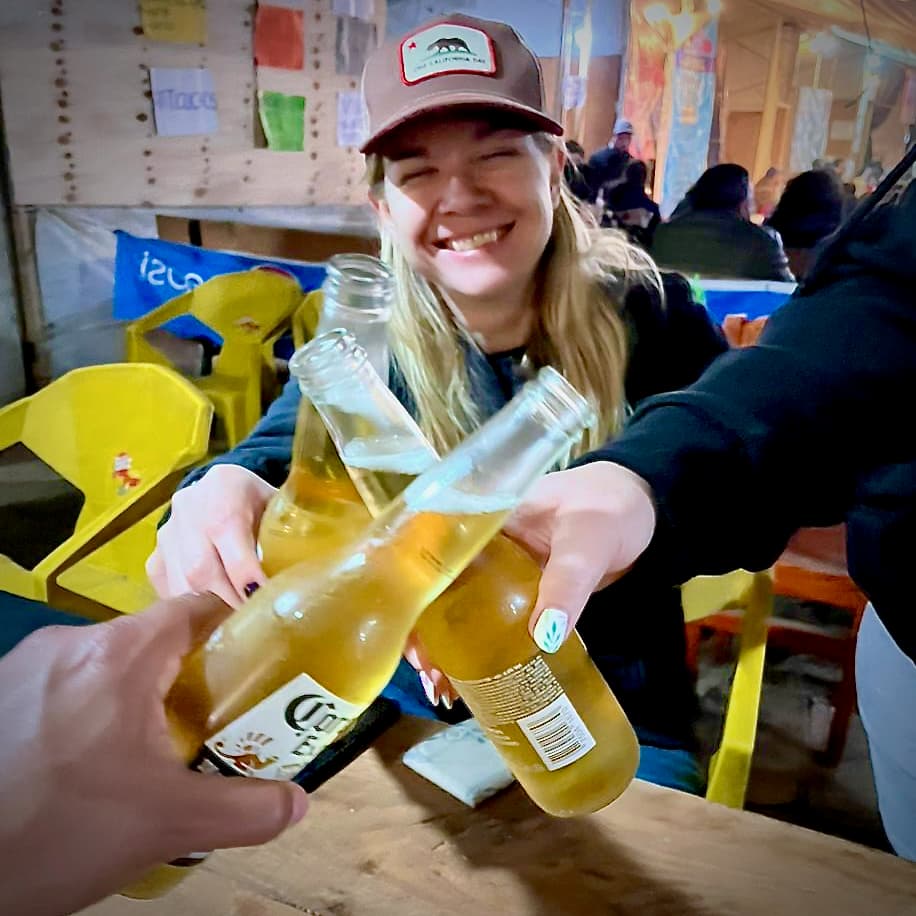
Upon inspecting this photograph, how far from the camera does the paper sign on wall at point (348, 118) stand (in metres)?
2.69

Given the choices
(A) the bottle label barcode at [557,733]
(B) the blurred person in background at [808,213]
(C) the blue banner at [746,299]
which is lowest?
(C) the blue banner at [746,299]

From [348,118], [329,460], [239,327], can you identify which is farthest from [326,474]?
[348,118]

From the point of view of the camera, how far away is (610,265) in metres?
0.99

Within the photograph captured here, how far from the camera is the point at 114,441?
4.90 ft

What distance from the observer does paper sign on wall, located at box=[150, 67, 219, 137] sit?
2.23m

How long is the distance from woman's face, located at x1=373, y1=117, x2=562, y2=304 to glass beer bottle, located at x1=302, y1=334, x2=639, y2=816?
0.50 meters

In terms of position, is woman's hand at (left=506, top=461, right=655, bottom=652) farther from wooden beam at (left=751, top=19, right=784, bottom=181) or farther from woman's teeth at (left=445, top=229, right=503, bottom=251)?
wooden beam at (left=751, top=19, right=784, bottom=181)

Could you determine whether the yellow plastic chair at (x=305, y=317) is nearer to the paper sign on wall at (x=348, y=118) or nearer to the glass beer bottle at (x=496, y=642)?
the paper sign on wall at (x=348, y=118)

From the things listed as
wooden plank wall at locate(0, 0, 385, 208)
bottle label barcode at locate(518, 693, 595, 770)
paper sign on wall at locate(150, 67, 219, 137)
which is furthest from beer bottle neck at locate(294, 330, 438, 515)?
paper sign on wall at locate(150, 67, 219, 137)

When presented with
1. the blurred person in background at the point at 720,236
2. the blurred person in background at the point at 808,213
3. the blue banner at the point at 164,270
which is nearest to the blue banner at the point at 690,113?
the blurred person in background at the point at 720,236

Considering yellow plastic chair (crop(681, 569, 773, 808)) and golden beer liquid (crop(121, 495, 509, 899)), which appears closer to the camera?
golden beer liquid (crop(121, 495, 509, 899))

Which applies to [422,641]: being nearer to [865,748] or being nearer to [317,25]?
[865,748]

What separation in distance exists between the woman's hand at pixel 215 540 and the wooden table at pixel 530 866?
17cm

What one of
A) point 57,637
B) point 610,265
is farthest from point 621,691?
point 57,637
